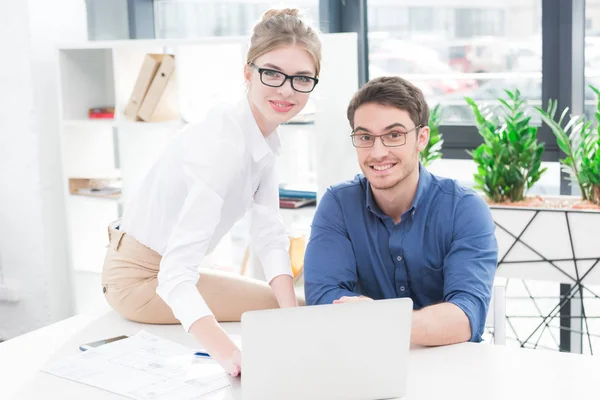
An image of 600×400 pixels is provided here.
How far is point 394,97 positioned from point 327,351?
842mm

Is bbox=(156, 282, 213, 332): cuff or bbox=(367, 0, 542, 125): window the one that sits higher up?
bbox=(367, 0, 542, 125): window

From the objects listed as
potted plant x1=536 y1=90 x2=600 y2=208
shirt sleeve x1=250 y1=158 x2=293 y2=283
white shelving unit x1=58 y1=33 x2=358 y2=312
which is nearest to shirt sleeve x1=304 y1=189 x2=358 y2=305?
shirt sleeve x1=250 y1=158 x2=293 y2=283

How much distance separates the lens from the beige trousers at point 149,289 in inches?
77.7

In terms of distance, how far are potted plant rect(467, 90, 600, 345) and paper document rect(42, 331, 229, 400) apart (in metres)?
1.53

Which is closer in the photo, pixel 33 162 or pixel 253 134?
pixel 253 134

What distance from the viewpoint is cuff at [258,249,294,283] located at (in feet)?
6.59

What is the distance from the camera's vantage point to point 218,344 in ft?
5.08

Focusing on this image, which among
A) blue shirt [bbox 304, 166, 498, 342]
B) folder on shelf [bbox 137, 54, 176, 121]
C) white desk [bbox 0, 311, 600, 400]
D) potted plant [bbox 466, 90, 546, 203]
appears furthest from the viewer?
folder on shelf [bbox 137, 54, 176, 121]

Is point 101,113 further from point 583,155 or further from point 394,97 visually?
point 583,155

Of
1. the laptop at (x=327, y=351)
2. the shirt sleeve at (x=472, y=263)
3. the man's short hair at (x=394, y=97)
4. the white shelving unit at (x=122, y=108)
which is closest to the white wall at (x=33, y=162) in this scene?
the white shelving unit at (x=122, y=108)

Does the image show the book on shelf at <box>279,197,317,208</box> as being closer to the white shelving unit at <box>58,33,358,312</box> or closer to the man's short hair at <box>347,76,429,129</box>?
the white shelving unit at <box>58,33,358,312</box>

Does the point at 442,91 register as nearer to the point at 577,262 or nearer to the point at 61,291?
the point at 577,262

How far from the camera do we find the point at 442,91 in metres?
3.41

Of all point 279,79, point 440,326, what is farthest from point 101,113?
point 440,326
